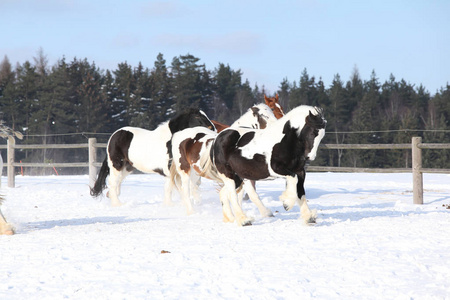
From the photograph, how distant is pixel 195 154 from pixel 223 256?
11.0 ft

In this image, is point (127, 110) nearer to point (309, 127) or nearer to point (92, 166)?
point (92, 166)

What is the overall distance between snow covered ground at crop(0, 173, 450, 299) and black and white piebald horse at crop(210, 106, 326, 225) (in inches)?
16.1

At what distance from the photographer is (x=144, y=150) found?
978 cm

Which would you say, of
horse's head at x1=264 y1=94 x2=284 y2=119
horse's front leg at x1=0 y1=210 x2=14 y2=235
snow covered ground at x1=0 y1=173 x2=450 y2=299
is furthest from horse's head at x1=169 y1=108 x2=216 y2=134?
horse's front leg at x1=0 y1=210 x2=14 y2=235

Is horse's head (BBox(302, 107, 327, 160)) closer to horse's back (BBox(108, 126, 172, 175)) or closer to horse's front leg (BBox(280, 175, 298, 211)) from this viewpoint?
horse's front leg (BBox(280, 175, 298, 211))

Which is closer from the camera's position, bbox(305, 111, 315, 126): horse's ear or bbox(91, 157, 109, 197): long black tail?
bbox(305, 111, 315, 126): horse's ear

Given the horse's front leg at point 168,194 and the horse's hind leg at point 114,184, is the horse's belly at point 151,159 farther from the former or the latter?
the horse's hind leg at point 114,184

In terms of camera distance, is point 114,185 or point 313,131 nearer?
point 313,131

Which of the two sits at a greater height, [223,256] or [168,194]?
[168,194]

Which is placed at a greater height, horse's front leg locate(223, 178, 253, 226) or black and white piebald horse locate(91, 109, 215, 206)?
black and white piebald horse locate(91, 109, 215, 206)

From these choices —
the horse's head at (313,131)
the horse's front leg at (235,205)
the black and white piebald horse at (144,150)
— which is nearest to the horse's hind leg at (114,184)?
the black and white piebald horse at (144,150)

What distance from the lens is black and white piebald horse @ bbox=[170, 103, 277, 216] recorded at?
24.6ft

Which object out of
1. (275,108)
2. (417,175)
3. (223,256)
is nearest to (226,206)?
(223,256)

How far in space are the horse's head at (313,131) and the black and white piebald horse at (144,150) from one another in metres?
3.12
